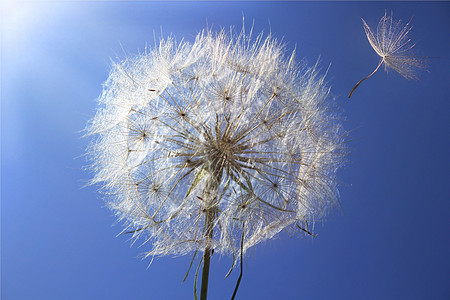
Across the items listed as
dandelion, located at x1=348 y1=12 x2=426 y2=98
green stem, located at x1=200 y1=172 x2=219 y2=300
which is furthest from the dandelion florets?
dandelion, located at x1=348 y1=12 x2=426 y2=98

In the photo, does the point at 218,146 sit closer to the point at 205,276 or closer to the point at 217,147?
the point at 217,147

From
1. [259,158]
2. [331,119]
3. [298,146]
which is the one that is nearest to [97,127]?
[259,158]

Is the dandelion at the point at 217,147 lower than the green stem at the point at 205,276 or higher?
higher

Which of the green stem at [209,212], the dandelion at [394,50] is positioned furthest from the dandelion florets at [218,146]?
the dandelion at [394,50]

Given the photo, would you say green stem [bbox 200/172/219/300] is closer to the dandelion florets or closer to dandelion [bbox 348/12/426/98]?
the dandelion florets

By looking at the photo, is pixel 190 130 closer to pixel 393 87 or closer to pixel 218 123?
pixel 218 123

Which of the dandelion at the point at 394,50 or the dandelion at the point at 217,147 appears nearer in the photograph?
the dandelion at the point at 217,147

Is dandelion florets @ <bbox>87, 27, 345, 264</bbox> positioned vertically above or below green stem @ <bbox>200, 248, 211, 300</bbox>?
above

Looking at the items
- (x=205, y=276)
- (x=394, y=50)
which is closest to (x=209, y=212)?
(x=205, y=276)

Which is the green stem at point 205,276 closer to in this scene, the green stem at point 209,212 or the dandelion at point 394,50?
the green stem at point 209,212
